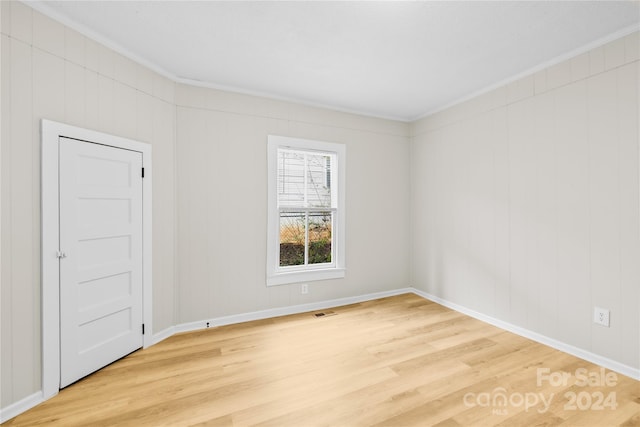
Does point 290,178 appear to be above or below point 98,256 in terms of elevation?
above

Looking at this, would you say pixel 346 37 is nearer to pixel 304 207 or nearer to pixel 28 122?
pixel 304 207

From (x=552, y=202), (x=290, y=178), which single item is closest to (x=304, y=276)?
(x=290, y=178)

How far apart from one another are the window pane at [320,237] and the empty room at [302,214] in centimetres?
3

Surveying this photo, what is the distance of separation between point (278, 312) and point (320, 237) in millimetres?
1105

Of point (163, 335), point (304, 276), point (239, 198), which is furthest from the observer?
point (304, 276)

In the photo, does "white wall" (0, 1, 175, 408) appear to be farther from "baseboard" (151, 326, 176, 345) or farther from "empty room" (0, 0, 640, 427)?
"baseboard" (151, 326, 176, 345)

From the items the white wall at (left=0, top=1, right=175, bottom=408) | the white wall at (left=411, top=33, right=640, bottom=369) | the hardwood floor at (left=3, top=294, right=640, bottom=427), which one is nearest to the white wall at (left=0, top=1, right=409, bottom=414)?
the white wall at (left=0, top=1, right=175, bottom=408)

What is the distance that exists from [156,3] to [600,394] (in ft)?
13.5

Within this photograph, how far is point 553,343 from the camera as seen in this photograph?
274 cm

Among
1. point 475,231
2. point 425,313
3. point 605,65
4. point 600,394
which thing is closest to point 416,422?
point 600,394

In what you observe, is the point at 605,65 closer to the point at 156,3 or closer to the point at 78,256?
the point at 156,3

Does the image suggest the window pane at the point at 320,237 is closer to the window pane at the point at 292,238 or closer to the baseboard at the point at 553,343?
the window pane at the point at 292,238

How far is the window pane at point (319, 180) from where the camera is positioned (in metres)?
3.87

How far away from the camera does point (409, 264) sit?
4547 mm
